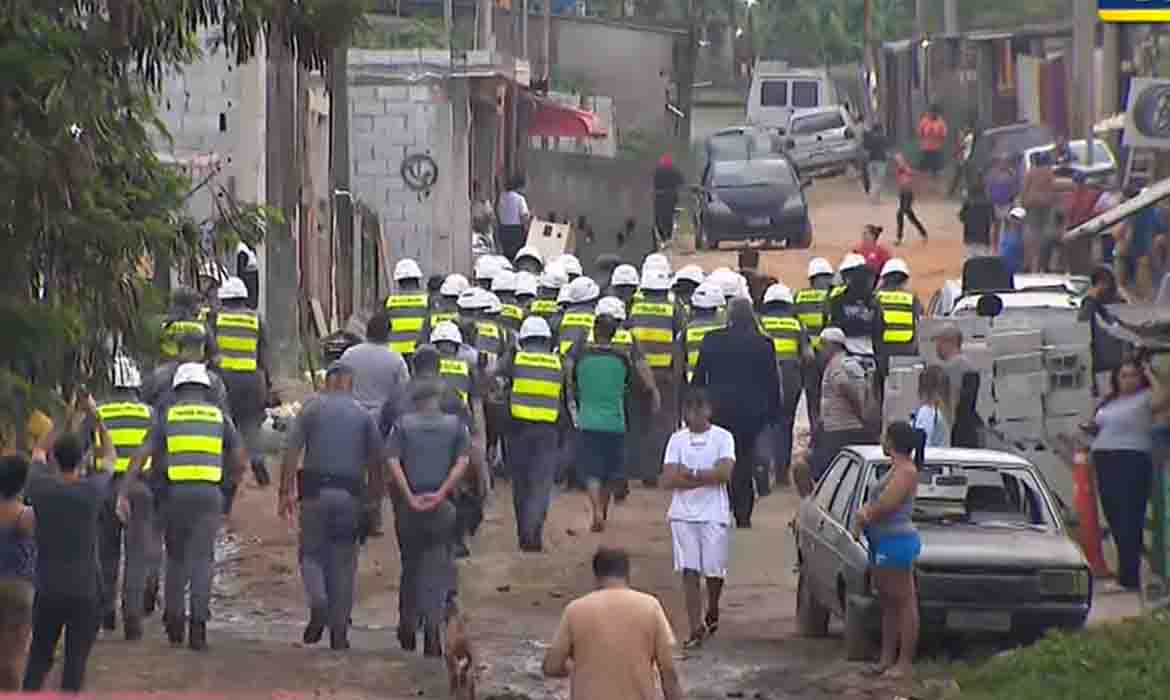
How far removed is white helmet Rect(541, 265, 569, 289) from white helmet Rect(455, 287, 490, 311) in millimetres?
2074

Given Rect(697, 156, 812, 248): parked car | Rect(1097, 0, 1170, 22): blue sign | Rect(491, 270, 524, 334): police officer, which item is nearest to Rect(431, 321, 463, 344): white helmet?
Rect(491, 270, 524, 334): police officer

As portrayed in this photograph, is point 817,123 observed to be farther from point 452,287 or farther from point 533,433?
point 533,433

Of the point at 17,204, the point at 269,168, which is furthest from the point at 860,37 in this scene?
the point at 17,204

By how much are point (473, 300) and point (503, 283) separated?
183cm

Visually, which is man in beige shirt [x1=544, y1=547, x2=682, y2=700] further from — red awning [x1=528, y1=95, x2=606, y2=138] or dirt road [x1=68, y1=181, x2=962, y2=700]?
red awning [x1=528, y1=95, x2=606, y2=138]

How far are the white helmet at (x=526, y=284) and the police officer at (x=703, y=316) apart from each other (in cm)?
193

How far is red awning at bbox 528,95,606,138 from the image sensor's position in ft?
172

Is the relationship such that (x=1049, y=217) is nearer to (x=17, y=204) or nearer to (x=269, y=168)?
(x=269, y=168)

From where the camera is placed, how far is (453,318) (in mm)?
22297

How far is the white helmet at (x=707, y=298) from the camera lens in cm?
2314

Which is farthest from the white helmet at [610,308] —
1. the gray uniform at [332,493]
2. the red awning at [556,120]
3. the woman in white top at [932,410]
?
the red awning at [556,120]

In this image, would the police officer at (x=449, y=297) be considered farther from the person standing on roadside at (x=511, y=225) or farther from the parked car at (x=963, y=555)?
the person standing on roadside at (x=511, y=225)

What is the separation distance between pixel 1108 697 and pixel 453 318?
9.18 metres

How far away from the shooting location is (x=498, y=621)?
18344mm
